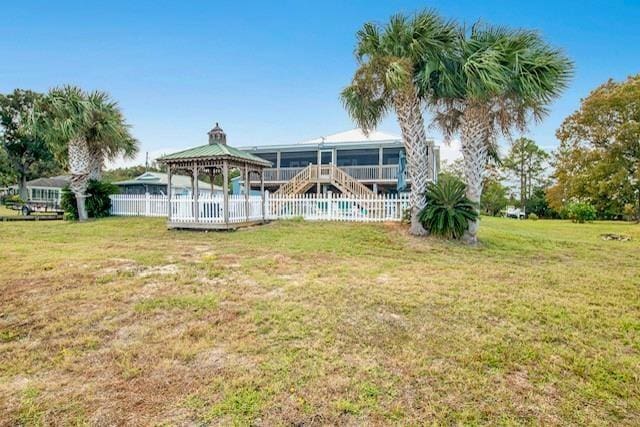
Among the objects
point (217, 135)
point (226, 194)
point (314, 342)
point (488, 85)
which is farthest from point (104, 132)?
point (314, 342)

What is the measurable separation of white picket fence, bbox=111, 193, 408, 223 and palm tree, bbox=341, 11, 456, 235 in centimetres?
274

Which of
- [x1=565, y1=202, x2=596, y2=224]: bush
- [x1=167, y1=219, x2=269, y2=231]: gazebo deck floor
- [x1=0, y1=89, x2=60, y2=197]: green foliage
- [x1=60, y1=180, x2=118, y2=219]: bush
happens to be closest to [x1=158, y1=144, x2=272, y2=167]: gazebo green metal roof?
[x1=167, y1=219, x2=269, y2=231]: gazebo deck floor

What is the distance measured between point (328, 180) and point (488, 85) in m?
11.8

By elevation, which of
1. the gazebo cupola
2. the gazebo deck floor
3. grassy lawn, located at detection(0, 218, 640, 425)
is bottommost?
grassy lawn, located at detection(0, 218, 640, 425)

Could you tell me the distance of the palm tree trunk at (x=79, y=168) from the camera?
15547mm

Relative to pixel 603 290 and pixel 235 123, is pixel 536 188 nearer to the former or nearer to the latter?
pixel 235 123

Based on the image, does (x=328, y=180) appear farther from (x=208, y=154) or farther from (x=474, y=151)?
(x=474, y=151)

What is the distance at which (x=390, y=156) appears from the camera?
932 inches

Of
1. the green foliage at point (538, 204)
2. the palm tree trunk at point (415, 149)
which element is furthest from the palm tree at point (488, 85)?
the green foliage at point (538, 204)

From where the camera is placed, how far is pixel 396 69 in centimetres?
913

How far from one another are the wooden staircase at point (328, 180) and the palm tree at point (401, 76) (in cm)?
819

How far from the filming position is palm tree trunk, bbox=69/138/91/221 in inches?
612

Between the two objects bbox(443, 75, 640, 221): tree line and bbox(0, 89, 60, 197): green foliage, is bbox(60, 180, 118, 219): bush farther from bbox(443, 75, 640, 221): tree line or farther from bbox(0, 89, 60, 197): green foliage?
bbox(443, 75, 640, 221): tree line

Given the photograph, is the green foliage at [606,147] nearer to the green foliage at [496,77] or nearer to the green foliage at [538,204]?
the green foliage at [538,204]
